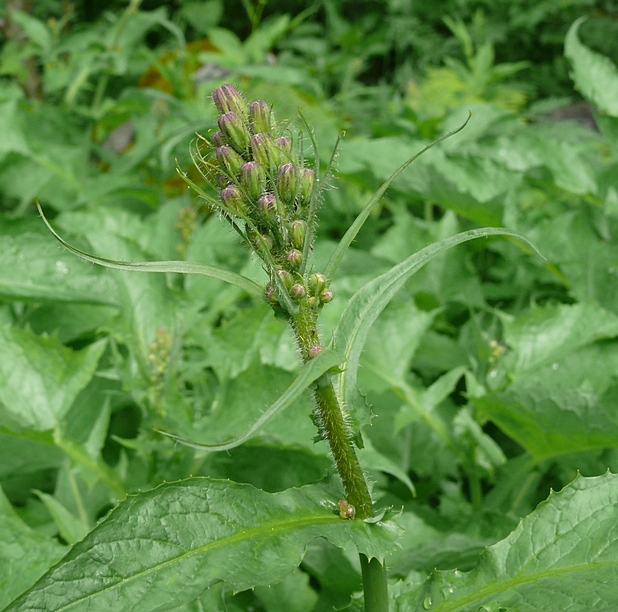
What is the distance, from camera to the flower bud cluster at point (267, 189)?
0.94 metres

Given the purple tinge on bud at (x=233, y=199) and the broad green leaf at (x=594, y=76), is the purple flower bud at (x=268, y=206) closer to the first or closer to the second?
the purple tinge on bud at (x=233, y=199)

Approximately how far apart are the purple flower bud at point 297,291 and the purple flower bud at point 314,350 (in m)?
0.08

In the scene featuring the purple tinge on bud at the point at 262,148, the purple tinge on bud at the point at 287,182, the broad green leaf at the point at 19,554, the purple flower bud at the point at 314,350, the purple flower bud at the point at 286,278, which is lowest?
the broad green leaf at the point at 19,554

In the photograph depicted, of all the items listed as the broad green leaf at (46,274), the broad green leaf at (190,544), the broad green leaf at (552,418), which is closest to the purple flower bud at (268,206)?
the broad green leaf at (190,544)

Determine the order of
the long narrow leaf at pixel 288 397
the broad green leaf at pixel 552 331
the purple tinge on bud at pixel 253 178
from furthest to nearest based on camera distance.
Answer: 1. the broad green leaf at pixel 552 331
2. the purple tinge on bud at pixel 253 178
3. the long narrow leaf at pixel 288 397

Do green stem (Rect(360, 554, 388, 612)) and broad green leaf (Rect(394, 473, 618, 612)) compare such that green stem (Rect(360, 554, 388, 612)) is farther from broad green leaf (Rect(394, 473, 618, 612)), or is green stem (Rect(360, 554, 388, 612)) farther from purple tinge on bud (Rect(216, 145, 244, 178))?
purple tinge on bud (Rect(216, 145, 244, 178))

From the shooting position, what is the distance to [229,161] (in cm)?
95

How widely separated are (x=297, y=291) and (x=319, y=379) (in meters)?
0.14

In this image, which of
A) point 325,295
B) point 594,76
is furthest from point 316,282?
point 594,76

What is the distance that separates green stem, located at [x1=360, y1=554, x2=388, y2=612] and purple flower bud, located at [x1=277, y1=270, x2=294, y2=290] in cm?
44

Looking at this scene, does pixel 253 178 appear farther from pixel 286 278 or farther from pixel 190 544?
pixel 190 544

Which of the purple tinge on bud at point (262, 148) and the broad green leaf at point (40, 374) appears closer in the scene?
the purple tinge on bud at point (262, 148)

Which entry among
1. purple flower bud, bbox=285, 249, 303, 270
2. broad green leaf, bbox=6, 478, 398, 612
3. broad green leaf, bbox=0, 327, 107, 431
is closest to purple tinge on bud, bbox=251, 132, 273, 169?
purple flower bud, bbox=285, 249, 303, 270

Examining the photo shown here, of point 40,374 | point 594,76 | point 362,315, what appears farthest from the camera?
point 594,76
